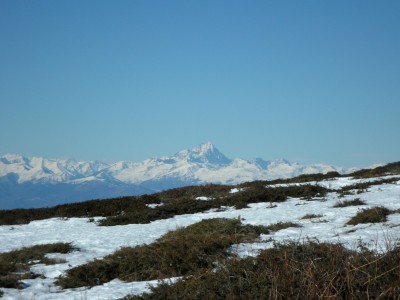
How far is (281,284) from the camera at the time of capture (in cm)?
529

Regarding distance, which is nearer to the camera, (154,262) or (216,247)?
(154,262)

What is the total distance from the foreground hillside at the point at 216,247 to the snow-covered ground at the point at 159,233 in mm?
42

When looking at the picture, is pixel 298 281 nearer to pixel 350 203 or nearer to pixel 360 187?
pixel 350 203

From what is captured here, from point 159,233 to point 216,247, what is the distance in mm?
5740

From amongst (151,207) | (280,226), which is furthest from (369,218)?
(151,207)

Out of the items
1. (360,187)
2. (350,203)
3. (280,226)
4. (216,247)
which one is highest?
(360,187)

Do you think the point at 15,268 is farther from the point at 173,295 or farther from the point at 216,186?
the point at 216,186

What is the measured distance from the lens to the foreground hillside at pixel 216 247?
222 inches

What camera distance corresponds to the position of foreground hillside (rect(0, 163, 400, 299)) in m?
5.64

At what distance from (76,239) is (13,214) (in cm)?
933

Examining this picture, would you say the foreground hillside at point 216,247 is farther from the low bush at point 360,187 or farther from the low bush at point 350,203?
the low bush at point 360,187

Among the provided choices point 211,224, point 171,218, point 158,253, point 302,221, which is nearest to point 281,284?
point 158,253

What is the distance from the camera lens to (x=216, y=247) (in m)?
9.76

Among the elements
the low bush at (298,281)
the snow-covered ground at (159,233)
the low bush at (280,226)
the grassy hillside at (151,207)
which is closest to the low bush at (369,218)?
the snow-covered ground at (159,233)
